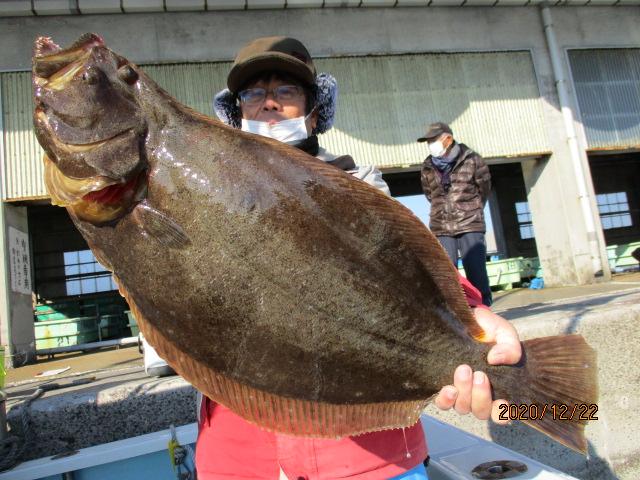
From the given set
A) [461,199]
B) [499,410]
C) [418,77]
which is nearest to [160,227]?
[499,410]

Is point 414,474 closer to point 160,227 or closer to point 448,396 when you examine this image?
point 448,396

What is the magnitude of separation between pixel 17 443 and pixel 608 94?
46.2 feet

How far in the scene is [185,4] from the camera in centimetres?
934

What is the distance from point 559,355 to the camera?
136cm

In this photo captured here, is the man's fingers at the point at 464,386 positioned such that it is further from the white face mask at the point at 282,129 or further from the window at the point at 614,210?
the window at the point at 614,210

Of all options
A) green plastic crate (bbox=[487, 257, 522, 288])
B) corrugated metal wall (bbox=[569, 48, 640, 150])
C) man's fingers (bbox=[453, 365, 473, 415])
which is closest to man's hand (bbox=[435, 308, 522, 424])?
man's fingers (bbox=[453, 365, 473, 415])

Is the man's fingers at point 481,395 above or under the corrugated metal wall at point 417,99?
under

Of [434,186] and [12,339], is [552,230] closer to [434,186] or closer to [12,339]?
[434,186]

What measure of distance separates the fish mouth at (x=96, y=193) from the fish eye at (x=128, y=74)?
0.24 m

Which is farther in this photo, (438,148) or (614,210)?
(614,210)

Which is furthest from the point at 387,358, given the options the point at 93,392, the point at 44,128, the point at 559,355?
the point at 93,392

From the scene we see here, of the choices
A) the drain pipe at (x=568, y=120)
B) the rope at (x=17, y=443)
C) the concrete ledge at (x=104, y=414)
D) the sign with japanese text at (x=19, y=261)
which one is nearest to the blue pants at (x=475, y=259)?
the concrete ledge at (x=104, y=414)

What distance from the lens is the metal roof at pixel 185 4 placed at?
8.69 m
